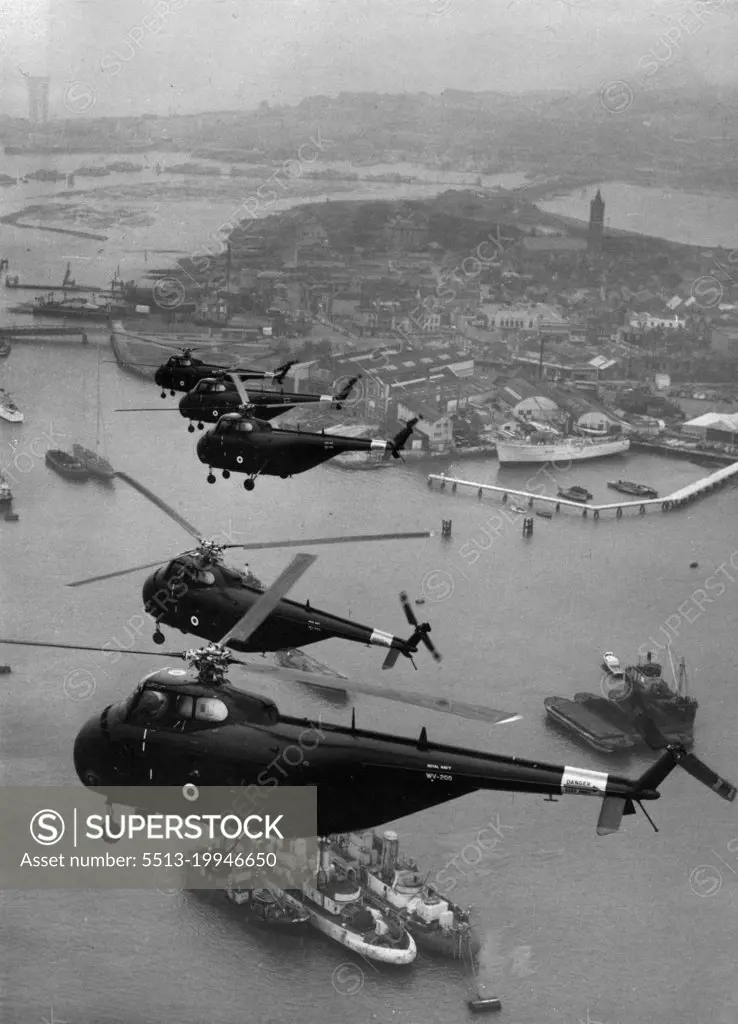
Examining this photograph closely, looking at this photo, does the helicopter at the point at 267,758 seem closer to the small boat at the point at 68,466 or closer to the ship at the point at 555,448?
the small boat at the point at 68,466

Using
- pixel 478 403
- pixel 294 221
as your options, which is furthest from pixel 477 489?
pixel 294 221

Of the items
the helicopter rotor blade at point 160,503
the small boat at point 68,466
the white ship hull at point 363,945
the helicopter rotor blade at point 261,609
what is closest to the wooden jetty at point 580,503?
the small boat at point 68,466

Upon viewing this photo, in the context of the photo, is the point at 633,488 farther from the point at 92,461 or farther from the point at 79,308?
the point at 79,308

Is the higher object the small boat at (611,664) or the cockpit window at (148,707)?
the cockpit window at (148,707)

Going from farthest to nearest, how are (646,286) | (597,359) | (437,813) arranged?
(646,286) < (597,359) < (437,813)

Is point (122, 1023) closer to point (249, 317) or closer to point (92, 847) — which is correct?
point (92, 847)
